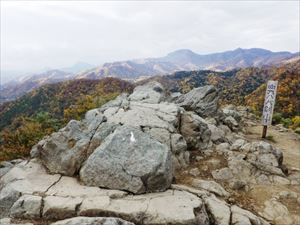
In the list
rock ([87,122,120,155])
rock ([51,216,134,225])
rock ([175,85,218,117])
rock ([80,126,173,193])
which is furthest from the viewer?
rock ([175,85,218,117])

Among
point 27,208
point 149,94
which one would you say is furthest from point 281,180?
point 27,208

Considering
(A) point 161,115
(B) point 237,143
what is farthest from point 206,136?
(A) point 161,115

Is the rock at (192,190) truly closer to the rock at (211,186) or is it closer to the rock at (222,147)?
the rock at (211,186)

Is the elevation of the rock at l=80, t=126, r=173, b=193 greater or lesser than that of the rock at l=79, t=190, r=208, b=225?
greater

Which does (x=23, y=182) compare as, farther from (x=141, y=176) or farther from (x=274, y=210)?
(x=274, y=210)

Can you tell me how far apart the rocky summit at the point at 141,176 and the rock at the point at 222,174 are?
0.03 m

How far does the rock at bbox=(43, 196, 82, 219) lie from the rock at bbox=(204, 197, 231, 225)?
11.2 ft

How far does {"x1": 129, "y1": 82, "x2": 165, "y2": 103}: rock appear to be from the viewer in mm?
16344

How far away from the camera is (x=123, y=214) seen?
7.68 meters

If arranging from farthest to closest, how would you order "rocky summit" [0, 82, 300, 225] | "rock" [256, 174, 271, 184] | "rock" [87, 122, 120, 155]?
1. "rock" [256, 174, 271, 184]
2. "rock" [87, 122, 120, 155]
3. "rocky summit" [0, 82, 300, 225]

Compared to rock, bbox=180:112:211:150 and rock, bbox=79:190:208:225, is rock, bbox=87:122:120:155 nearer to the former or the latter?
rock, bbox=79:190:208:225

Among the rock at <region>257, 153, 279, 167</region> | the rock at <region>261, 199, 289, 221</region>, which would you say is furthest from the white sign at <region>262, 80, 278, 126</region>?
the rock at <region>261, 199, 289, 221</region>

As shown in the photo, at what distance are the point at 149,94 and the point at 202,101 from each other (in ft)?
12.0

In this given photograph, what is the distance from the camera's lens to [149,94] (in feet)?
56.3
